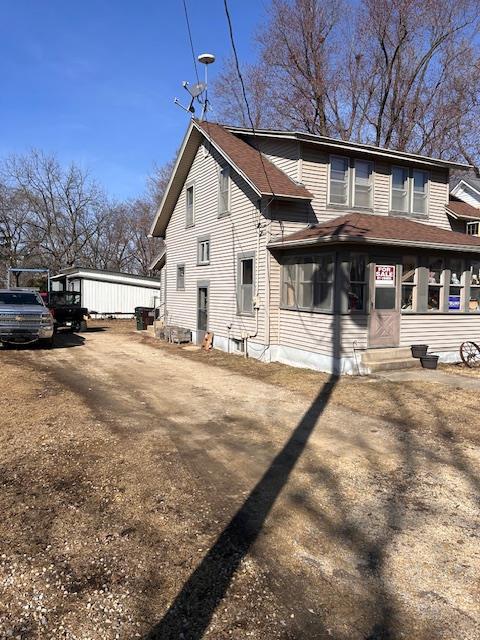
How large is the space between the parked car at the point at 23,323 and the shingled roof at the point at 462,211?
13.9 meters

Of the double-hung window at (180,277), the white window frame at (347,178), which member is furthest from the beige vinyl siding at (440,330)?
the double-hung window at (180,277)

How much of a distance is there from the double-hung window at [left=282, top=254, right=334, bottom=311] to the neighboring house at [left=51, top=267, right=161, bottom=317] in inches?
838

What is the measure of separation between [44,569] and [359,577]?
7.08 feet

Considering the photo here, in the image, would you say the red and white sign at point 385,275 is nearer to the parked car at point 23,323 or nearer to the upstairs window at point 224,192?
the upstairs window at point 224,192

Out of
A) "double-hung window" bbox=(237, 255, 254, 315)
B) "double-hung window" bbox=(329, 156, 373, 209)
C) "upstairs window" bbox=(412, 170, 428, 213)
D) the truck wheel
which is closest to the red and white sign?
"double-hung window" bbox=(329, 156, 373, 209)

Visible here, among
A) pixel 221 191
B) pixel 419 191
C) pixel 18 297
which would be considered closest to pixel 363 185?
pixel 419 191

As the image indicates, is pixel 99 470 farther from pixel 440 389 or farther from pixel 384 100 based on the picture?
pixel 384 100

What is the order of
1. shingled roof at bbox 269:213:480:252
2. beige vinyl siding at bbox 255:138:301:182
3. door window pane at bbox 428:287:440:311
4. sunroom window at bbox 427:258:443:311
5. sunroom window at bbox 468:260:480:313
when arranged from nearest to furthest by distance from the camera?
shingled roof at bbox 269:213:480:252
sunroom window at bbox 427:258:443:311
door window pane at bbox 428:287:440:311
sunroom window at bbox 468:260:480:313
beige vinyl siding at bbox 255:138:301:182

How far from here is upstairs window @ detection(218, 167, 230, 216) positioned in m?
15.9

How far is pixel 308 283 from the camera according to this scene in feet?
41.1

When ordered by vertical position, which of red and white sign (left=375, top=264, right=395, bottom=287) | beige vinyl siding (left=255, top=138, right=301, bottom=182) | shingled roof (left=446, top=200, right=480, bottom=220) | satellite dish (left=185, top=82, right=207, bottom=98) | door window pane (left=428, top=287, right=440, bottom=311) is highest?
satellite dish (left=185, top=82, right=207, bottom=98)

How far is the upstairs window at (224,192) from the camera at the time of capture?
1585 cm

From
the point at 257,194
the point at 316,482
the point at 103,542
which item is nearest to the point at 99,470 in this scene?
the point at 103,542

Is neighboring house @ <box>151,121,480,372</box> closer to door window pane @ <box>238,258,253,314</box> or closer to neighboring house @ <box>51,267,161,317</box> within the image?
door window pane @ <box>238,258,253,314</box>
